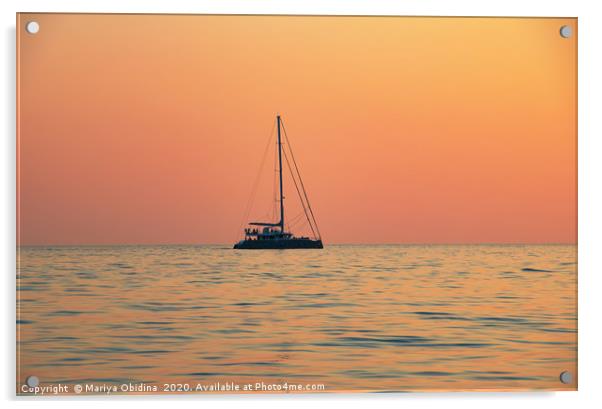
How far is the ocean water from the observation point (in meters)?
6.32

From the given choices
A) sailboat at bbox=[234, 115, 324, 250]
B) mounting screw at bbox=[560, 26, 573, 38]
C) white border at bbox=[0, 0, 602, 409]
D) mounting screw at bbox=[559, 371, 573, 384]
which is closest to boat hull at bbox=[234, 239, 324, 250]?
sailboat at bbox=[234, 115, 324, 250]

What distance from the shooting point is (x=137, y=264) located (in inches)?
260

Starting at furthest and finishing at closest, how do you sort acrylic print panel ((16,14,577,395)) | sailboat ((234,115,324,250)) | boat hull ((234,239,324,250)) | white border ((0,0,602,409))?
boat hull ((234,239,324,250)) → sailboat ((234,115,324,250)) → acrylic print panel ((16,14,577,395)) → white border ((0,0,602,409))

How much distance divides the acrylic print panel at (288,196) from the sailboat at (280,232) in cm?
3

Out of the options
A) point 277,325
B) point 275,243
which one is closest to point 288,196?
point 275,243

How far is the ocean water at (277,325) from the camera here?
6.32 metres

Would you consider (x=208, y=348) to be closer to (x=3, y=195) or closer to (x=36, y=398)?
(x=36, y=398)

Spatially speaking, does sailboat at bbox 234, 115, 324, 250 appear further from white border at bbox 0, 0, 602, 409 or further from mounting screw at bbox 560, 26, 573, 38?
mounting screw at bbox 560, 26, 573, 38

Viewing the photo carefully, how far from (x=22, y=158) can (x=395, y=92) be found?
8.88 feet

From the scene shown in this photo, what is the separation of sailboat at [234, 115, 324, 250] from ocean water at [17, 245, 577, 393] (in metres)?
0.23

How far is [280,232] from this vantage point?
7.63m
